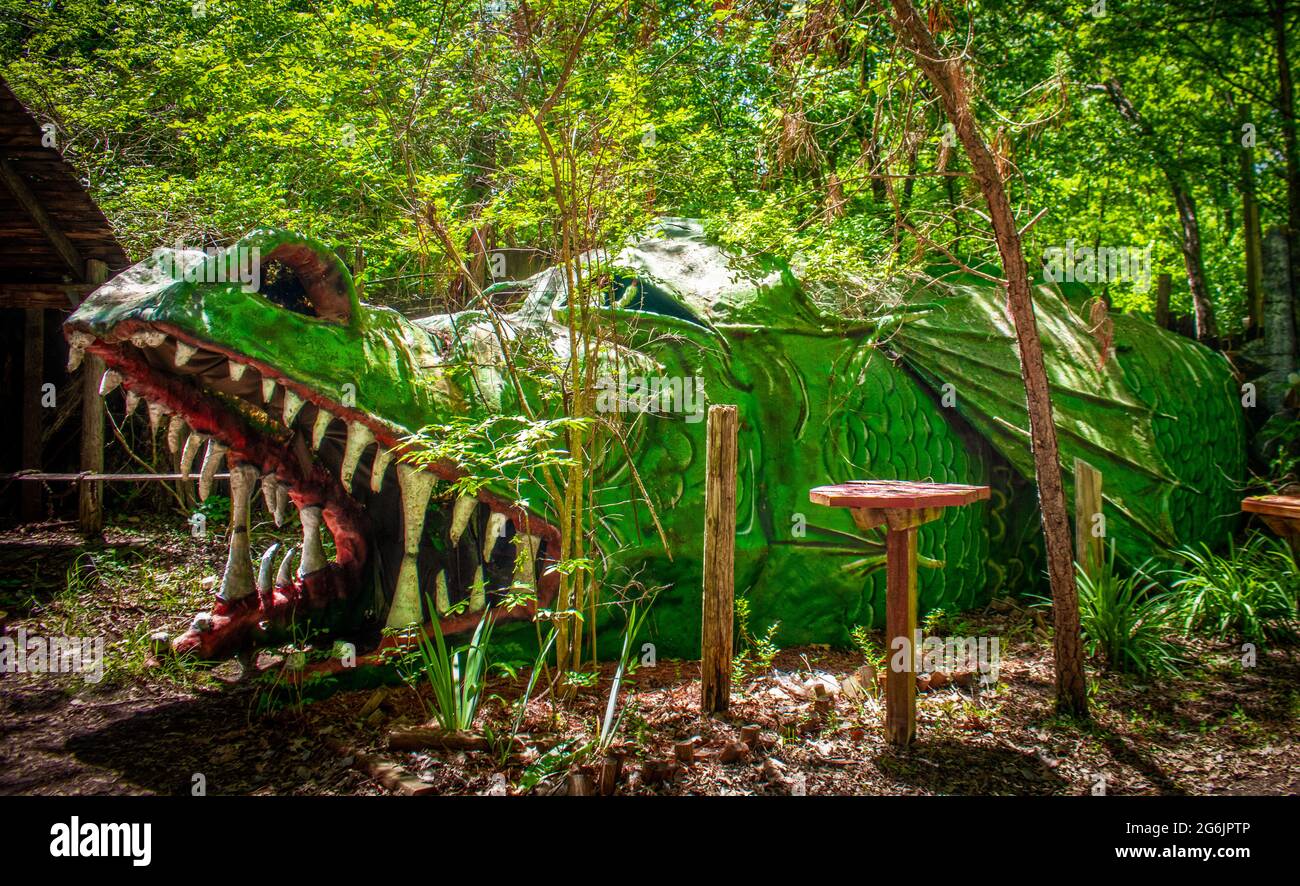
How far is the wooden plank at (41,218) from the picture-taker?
5.47 m

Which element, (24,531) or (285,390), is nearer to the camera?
(285,390)

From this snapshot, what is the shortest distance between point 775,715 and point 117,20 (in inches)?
452

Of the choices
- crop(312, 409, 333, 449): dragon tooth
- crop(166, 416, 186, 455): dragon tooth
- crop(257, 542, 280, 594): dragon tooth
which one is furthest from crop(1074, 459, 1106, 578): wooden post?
crop(166, 416, 186, 455): dragon tooth

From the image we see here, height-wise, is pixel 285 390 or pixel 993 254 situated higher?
pixel 993 254

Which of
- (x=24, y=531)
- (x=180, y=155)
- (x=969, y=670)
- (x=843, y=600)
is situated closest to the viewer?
A: (x=969, y=670)

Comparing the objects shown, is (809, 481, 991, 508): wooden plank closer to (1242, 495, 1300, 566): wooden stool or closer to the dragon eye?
the dragon eye

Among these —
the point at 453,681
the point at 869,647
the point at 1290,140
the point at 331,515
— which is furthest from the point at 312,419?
the point at 1290,140

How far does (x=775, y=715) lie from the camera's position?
3.59 m

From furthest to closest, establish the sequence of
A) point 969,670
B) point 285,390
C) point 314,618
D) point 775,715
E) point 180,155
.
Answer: point 180,155, point 969,670, point 314,618, point 775,715, point 285,390

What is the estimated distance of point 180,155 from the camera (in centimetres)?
889

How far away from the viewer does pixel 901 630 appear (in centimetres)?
331
